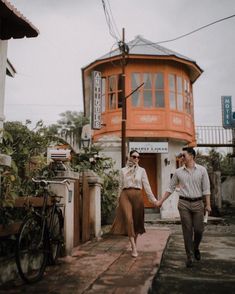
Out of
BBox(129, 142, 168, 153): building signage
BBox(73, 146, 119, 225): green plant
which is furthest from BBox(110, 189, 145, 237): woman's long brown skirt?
BBox(129, 142, 168, 153): building signage

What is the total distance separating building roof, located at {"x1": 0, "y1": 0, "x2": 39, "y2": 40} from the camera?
211 inches

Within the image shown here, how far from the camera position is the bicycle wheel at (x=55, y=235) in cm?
509

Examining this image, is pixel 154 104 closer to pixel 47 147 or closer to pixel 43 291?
pixel 47 147

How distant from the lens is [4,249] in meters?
4.32

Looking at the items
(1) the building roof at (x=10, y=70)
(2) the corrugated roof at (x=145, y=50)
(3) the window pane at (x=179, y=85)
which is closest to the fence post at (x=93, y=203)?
(1) the building roof at (x=10, y=70)

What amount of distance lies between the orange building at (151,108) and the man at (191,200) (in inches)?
392

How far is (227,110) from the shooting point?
69.9ft

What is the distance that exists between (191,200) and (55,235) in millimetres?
2220

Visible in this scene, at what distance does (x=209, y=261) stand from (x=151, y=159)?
36.6ft

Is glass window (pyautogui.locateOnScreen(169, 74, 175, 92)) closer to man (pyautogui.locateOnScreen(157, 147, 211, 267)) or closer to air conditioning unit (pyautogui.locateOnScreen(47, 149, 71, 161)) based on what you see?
man (pyautogui.locateOnScreen(157, 147, 211, 267))

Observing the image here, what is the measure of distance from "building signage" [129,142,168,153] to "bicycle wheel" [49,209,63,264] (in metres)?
10.8

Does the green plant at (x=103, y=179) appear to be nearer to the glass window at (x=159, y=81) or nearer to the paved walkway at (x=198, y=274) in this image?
the paved walkway at (x=198, y=274)

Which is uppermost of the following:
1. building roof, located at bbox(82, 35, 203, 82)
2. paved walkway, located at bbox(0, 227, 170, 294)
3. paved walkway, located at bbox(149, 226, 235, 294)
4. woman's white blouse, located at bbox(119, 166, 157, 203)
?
building roof, located at bbox(82, 35, 203, 82)

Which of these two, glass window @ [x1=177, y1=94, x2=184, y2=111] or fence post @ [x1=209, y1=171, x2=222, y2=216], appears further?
fence post @ [x1=209, y1=171, x2=222, y2=216]
